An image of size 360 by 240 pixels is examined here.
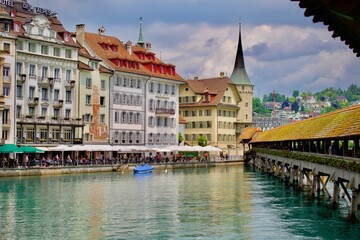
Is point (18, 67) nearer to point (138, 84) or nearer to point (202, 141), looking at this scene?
point (138, 84)

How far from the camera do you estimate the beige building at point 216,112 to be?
12838 centimetres

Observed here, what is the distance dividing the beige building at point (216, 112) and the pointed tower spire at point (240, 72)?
3.36 metres

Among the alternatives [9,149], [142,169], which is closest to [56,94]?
[9,149]

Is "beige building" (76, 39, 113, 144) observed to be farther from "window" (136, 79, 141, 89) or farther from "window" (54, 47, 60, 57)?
"window" (136, 79, 141, 89)

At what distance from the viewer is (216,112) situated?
421 feet

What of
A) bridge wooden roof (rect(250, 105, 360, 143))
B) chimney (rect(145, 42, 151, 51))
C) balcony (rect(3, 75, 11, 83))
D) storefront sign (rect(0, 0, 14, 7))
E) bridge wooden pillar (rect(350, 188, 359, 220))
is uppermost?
storefront sign (rect(0, 0, 14, 7))

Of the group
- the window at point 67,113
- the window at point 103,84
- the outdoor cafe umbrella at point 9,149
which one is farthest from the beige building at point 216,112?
the outdoor cafe umbrella at point 9,149

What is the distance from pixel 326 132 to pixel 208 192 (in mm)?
14466

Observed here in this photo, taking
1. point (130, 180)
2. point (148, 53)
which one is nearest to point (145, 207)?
point (130, 180)

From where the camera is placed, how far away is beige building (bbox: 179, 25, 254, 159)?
12838 cm

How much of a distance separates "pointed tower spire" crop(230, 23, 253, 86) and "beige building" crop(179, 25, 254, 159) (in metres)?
3.36

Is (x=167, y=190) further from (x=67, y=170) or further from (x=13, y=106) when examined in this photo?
(x=13, y=106)

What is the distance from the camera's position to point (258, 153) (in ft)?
326

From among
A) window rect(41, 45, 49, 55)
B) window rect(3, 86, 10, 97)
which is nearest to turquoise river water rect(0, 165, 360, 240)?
window rect(3, 86, 10, 97)
